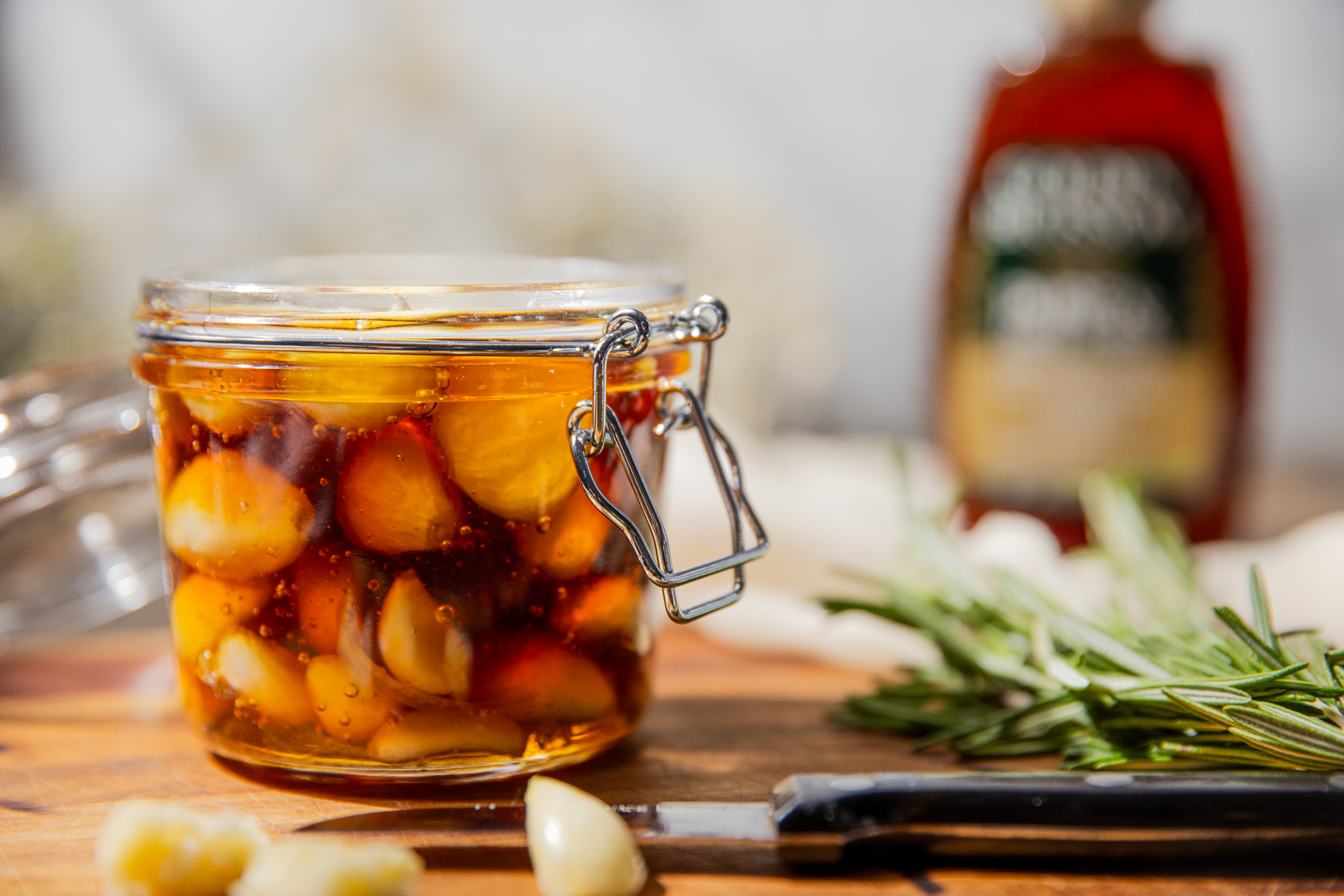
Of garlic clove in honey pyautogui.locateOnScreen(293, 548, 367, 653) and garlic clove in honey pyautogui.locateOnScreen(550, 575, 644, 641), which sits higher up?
garlic clove in honey pyautogui.locateOnScreen(293, 548, 367, 653)

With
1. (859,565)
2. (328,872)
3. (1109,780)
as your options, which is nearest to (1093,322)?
(859,565)

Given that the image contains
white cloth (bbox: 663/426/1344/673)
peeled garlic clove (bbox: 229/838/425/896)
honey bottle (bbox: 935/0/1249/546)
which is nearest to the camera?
peeled garlic clove (bbox: 229/838/425/896)

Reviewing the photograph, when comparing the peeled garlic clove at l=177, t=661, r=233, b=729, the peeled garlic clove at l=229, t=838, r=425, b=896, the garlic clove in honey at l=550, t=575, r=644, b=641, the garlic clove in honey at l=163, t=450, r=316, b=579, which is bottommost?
the peeled garlic clove at l=229, t=838, r=425, b=896

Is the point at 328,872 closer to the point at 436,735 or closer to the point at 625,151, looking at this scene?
the point at 436,735

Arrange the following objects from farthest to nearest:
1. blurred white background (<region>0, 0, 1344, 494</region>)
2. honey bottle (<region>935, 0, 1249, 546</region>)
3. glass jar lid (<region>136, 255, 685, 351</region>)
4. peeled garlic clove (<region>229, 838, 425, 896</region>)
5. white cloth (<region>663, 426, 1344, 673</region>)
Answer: blurred white background (<region>0, 0, 1344, 494</region>) < honey bottle (<region>935, 0, 1249, 546</region>) < white cloth (<region>663, 426, 1344, 673</region>) < glass jar lid (<region>136, 255, 685, 351</region>) < peeled garlic clove (<region>229, 838, 425, 896</region>)

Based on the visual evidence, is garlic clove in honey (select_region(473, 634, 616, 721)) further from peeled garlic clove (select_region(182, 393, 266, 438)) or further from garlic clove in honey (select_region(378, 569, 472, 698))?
peeled garlic clove (select_region(182, 393, 266, 438))

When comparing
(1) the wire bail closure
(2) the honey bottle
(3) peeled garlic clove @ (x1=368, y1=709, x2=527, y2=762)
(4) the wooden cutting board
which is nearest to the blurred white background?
(2) the honey bottle

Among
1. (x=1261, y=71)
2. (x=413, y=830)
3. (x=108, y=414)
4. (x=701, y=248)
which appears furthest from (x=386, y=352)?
(x=1261, y=71)
